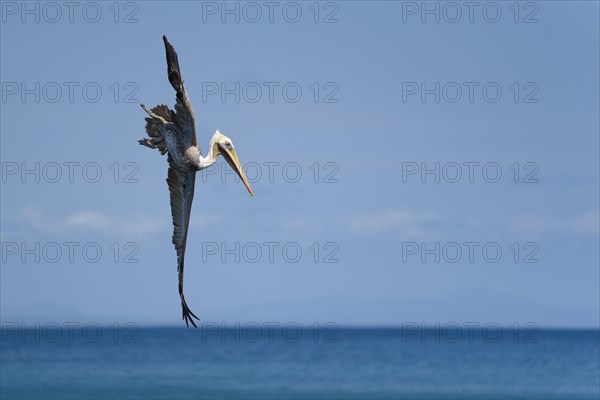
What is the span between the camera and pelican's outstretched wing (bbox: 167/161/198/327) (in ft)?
59.2

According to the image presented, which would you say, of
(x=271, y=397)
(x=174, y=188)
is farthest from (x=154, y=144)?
(x=271, y=397)

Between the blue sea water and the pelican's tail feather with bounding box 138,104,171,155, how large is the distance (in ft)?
135

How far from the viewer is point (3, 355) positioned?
78.5m

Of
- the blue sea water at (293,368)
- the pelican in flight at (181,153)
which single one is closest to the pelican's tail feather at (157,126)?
the pelican in flight at (181,153)

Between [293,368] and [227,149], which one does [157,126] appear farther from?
[293,368]

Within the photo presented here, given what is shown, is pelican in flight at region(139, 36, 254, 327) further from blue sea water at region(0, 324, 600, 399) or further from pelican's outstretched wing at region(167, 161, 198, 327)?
blue sea water at region(0, 324, 600, 399)

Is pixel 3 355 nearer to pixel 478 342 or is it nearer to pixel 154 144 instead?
pixel 478 342

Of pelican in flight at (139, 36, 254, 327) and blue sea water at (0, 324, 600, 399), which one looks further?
blue sea water at (0, 324, 600, 399)

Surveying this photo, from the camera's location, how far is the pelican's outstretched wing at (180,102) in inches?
639

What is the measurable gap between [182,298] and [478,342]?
80487 mm

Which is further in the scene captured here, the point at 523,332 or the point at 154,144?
the point at 523,332

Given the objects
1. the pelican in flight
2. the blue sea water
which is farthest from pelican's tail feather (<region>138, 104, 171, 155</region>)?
the blue sea water

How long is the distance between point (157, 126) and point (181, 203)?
1225mm

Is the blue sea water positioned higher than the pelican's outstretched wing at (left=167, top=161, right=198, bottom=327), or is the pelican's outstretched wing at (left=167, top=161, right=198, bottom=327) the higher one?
the pelican's outstretched wing at (left=167, top=161, right=198, bottom=327)
